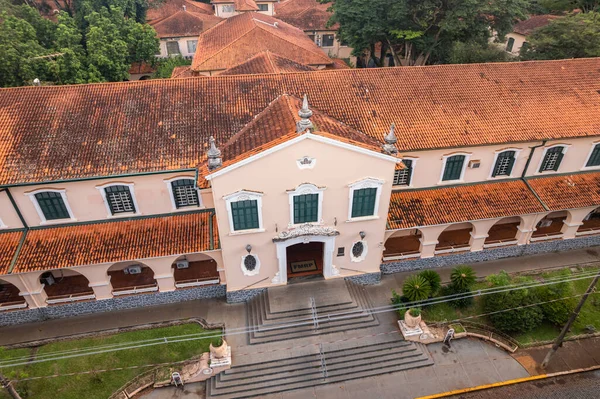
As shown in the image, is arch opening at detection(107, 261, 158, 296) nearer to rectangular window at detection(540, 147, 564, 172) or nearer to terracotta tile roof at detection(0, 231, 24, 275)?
terracotta tile roof at detection(0, 231, 24, 275)

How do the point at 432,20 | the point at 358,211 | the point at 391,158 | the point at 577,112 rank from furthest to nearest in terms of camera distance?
the point at 432,20 → the point at 577,112 → the point at 358,211 → the point at 391,158

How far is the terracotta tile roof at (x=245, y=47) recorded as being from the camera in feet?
136

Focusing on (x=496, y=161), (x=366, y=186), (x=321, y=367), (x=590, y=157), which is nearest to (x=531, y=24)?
(x=590, y=157)

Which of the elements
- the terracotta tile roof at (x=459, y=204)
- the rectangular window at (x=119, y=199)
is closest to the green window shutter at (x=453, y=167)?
the terracotta tile roof at (x=459, y=204)

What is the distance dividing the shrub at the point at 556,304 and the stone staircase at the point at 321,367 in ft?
25.5

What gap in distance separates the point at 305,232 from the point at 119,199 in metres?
11.0

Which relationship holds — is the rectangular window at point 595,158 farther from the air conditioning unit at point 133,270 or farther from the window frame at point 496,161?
the air conditioning unit at point 133,270

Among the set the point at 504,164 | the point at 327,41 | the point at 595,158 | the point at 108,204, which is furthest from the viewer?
the point at 327,41

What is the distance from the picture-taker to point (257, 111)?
80.9 feet

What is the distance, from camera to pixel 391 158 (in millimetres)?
21156

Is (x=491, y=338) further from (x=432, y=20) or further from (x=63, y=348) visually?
(x=432, y=20)

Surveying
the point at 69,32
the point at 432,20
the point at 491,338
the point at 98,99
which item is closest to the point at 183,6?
the point at 69,32

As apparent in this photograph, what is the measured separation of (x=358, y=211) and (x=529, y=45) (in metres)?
31.2

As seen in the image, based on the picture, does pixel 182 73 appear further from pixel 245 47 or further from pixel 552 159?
pixel 552 159
